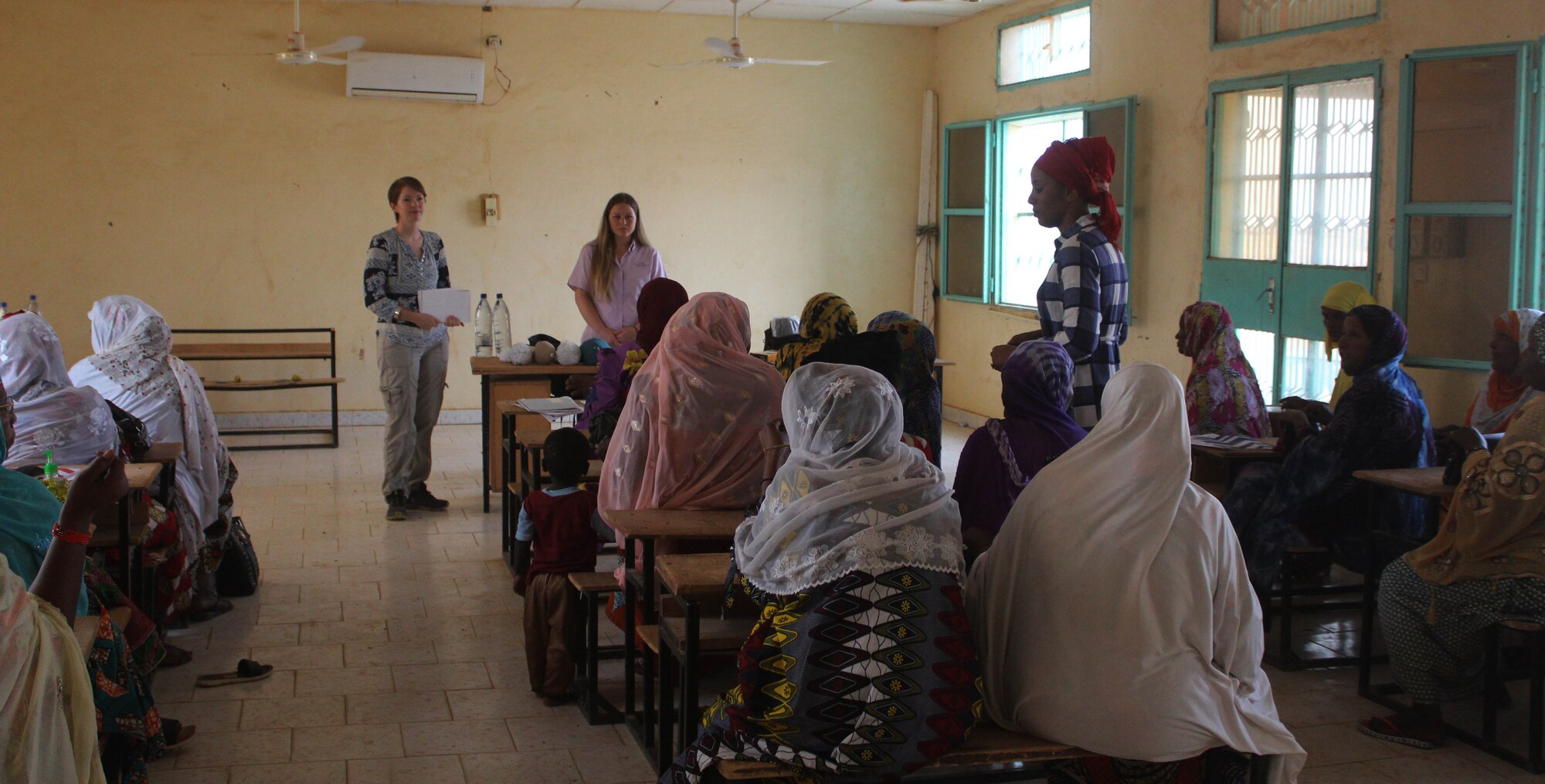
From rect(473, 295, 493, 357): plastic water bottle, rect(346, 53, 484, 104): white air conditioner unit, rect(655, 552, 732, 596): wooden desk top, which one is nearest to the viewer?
rect(655, 552, 732, 596): wooden desk top

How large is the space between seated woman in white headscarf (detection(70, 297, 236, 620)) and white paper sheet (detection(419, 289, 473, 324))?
4.77 feet

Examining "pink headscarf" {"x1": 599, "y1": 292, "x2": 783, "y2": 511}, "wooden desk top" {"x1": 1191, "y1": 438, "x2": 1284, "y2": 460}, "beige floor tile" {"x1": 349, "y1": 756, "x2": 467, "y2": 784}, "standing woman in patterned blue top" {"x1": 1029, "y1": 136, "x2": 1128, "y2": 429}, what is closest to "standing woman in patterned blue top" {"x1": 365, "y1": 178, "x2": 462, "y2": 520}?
"pink headscarf" {"x1": 599, "y1": 292, "x2": 783, "y2": 511}

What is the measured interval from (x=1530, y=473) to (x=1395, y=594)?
21.8 inches

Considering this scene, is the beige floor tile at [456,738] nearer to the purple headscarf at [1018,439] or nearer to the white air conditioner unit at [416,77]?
the purple headscarf at [1018,439]

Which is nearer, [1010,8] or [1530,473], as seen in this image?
[1530,473]

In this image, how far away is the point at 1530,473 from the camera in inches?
119

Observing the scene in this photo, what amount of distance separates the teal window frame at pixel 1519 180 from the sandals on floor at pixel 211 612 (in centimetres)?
485

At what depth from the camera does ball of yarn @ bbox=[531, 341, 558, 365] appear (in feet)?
19.6

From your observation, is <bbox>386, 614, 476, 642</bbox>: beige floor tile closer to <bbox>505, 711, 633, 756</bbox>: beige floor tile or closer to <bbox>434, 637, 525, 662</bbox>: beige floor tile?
<bbox>434, 637, 525, 662</bbox>: beige floor tile

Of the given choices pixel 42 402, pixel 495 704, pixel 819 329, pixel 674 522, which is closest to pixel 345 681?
pixel 495 704

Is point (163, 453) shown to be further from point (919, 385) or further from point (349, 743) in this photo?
point (919, 385)

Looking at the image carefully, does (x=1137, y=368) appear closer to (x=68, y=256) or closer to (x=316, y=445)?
(x=316, y=445)

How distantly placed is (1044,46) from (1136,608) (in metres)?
6.75

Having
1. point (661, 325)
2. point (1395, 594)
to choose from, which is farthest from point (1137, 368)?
point (661, 325)
